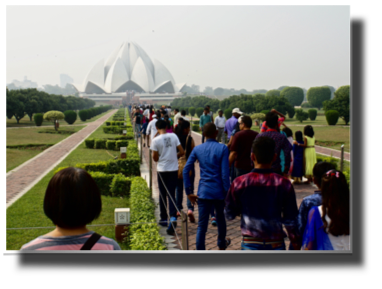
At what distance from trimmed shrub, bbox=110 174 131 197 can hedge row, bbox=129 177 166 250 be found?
33 centimetres

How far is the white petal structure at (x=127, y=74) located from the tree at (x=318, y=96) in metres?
46.9

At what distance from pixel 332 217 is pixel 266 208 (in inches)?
13.6

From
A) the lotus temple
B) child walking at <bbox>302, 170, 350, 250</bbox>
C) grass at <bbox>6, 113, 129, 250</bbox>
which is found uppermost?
the lotus temple

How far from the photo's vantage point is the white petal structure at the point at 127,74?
A: 79.4m

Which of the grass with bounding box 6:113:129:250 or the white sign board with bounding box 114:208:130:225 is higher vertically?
the white sign board with bounding box 114:208:130:225

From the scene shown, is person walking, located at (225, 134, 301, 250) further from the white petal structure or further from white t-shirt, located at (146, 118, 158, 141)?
the white petal structure

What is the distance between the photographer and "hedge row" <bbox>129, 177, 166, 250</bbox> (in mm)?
3072

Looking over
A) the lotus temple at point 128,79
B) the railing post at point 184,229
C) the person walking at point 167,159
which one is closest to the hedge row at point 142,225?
the person walking at point 167,159

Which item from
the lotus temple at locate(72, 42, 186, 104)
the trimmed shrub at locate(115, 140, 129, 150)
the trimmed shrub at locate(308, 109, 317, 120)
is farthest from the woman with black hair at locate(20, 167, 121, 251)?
the lotus temple at locate(72, 42, 186, 104)

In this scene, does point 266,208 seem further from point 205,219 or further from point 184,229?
point 205,219

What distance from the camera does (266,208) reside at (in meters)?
1.96

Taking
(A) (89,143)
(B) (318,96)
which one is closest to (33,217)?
(A) (89,143)
